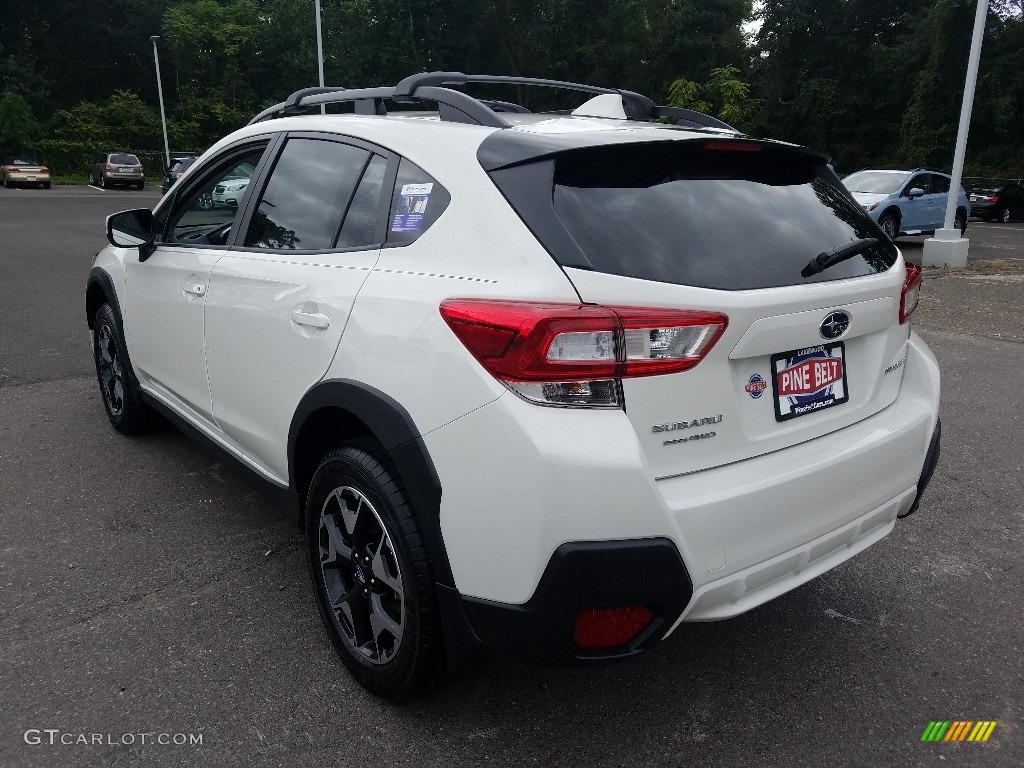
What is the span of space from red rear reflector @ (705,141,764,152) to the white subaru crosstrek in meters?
0.01

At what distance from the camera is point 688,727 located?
2.43m

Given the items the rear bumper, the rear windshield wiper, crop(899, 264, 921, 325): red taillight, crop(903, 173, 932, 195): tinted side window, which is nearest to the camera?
the rear bumper

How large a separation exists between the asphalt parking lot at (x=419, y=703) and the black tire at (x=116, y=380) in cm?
30

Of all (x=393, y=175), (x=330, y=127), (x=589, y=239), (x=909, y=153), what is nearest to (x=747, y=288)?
(x=589, y=239)

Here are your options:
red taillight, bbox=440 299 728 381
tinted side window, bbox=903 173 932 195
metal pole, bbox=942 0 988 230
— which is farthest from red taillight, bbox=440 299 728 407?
tinted side window, bbox=903 173 932 195

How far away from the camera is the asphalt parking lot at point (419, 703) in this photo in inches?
92.2

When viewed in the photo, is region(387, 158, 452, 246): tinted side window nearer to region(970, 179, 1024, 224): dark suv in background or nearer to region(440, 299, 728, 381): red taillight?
region(440, 299, 728, 381): red taillight

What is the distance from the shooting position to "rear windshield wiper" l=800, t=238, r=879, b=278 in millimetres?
2338

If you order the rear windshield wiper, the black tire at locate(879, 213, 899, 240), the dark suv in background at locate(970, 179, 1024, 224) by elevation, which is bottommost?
the dark suv in background at locate(970, 179, 1024, 224)

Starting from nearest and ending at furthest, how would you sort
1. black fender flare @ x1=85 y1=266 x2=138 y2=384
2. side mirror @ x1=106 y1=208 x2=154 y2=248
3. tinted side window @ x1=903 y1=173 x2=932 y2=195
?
side mirror @ x1=106 y1=208 x2=154 y2=248 → black fender flare @ x1=85 y1=266 x2=138 y2=384 → tinted side window @ x1=903 y1=173 x2=932 y2=195

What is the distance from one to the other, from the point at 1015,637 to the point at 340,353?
247cm

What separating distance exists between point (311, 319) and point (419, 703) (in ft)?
3.96

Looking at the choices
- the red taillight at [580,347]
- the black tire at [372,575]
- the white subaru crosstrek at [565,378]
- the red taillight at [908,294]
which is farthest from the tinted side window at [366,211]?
the red taillight at [908,294]

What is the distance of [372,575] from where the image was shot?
2.47 meters
